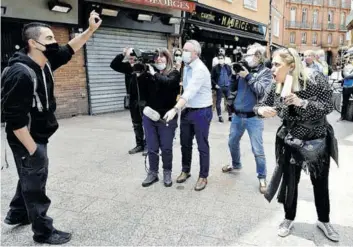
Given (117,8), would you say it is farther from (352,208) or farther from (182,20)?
(352,208)

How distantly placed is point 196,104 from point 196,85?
0.26 metres

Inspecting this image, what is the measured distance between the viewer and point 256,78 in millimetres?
4031

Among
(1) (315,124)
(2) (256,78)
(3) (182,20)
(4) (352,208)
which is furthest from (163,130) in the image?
(3) (182,20)

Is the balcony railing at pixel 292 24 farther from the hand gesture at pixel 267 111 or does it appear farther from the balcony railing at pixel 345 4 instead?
the hand gesture at pixel 267 111

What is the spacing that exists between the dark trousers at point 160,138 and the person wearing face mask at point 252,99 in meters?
0.84

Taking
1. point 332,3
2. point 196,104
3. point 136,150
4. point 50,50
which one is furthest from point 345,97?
point 332,3

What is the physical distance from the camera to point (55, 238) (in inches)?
118

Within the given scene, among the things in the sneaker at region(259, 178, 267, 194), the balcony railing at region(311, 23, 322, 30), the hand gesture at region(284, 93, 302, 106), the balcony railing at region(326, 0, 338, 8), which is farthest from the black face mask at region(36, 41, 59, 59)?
the balcony railing at region(326, 0, 338, 8)

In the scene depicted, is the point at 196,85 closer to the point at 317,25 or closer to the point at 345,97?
the point at 345,97

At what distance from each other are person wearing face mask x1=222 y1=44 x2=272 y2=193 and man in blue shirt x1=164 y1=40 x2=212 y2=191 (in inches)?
15.5

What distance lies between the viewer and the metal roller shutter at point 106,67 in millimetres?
9727

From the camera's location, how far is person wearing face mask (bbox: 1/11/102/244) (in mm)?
2578

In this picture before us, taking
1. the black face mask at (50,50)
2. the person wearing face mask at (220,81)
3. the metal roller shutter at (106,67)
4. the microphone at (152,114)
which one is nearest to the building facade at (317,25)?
the metal roller shutter at (106,67)

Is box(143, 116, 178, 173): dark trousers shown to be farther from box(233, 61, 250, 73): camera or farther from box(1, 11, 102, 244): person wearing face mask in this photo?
box(1, 11, 102, 244): person wearing face mask
